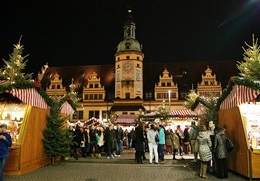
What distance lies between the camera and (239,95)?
1088 centimetres

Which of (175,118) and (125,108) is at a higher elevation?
(125,108)

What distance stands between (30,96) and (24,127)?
1.32 meters

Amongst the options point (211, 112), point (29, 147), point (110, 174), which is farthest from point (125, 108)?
point (110, 174)

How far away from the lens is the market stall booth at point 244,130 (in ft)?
32.0

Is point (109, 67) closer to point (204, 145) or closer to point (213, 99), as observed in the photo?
point (213, 99)

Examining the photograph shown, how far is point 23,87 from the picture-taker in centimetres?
1180

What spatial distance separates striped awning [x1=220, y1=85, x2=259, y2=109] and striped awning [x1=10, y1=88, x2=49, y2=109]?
805 cm

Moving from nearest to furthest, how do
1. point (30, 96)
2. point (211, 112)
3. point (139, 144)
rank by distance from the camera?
point (30, 96)
point (211, 112)
point (139, 144)

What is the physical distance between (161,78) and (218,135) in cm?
4587

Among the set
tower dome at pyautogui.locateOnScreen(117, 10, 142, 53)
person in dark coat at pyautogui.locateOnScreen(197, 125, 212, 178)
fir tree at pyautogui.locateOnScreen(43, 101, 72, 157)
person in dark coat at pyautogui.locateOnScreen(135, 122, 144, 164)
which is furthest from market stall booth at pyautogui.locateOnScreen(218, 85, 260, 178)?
tower dome at pyautogui.locateOnScreen(117, 10, 142, 53)

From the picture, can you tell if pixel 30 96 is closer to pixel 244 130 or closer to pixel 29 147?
pixel 29 147

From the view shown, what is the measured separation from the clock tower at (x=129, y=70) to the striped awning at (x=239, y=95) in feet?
139

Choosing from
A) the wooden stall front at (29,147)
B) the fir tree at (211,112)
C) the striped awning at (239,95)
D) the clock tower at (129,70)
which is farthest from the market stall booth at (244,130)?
the clock tower at (129,70)

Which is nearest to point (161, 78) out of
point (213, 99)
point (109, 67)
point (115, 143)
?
point (109, 67)
